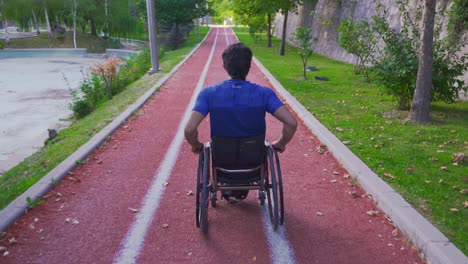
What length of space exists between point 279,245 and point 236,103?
1531 mm

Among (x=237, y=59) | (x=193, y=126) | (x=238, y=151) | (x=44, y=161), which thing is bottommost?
(x=44, y=161)

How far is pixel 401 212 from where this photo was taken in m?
4.11

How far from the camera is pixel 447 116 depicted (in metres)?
8.32

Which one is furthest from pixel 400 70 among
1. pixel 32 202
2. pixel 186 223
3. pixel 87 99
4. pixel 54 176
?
pixel 87 99

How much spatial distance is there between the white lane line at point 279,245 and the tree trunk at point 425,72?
5177 millimetres

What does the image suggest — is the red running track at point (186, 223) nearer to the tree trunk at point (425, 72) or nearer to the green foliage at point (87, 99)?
the tree trunk at point (425, 72)

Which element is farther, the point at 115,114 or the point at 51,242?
the point at 115,114

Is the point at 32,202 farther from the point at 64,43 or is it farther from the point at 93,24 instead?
the point at 93,24

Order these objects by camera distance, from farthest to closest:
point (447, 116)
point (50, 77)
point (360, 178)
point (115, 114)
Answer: point (50, 77) → point (115, 114) → point (447, 116) → point (360, 178)

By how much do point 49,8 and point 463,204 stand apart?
5070 centimetres

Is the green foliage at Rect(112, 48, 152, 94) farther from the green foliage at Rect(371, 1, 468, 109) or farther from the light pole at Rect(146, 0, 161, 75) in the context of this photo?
the green foliage at Rect(371, 1, 468, 109)

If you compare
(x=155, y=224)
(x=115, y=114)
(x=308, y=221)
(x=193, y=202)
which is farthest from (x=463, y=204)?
(x=115, y=114)

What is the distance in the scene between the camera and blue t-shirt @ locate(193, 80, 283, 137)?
343cm

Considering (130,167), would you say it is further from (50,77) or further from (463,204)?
(50,77)
